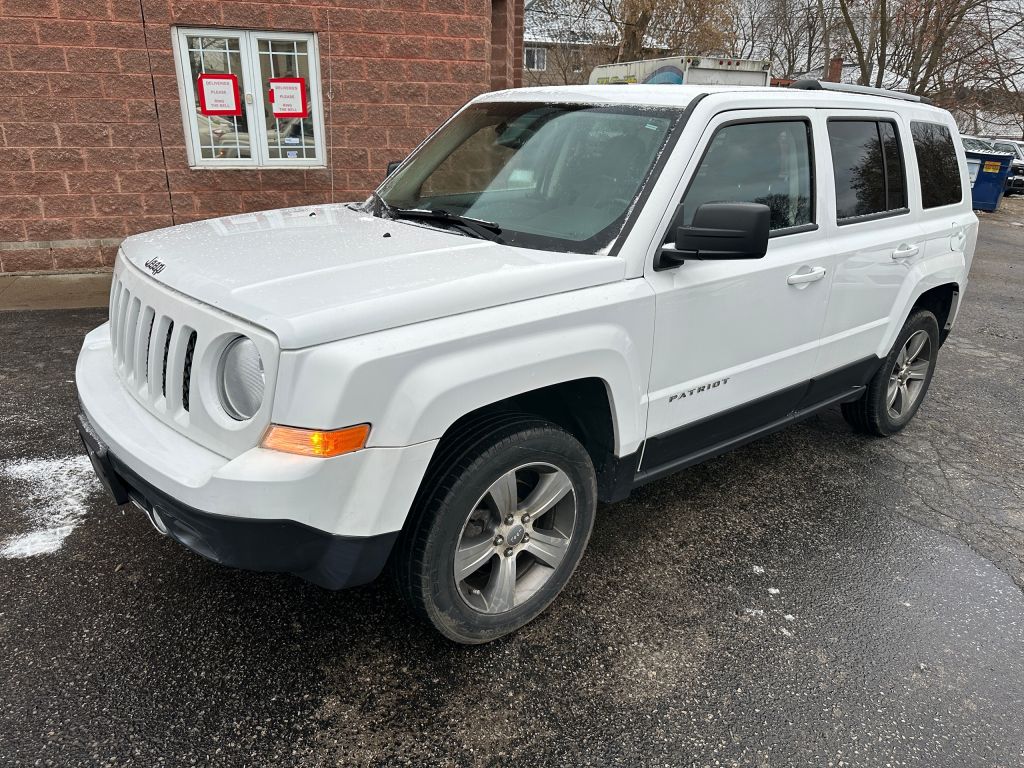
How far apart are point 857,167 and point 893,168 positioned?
387 mm

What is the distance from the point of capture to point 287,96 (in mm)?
8156

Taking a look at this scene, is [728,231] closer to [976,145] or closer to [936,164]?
[936,164]

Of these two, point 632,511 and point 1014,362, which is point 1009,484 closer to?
point 632,511

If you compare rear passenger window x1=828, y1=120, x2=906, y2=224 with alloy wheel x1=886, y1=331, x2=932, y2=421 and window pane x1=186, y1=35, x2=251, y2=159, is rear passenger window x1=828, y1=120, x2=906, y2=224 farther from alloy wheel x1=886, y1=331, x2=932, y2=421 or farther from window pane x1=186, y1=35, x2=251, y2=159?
window pane x1=186, y1=35, x2=251, y2=159

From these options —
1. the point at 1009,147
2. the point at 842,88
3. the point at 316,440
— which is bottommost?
the point at 1009,147

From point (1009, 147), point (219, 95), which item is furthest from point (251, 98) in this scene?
point (1009, 147)

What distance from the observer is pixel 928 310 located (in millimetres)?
4551

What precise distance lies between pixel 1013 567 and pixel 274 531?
10.7 feet

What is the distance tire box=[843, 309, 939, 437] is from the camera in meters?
4.39

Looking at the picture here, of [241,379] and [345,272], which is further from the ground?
[345,272]

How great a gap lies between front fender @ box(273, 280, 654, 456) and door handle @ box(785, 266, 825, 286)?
0.93 meters

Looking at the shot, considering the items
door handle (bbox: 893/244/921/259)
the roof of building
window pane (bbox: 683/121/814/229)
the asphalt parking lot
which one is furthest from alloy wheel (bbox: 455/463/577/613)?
the roof of building

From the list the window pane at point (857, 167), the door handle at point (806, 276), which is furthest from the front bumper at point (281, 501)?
the window pane at point (857, 167)

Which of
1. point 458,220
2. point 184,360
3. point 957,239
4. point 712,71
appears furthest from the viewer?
point 712,71
